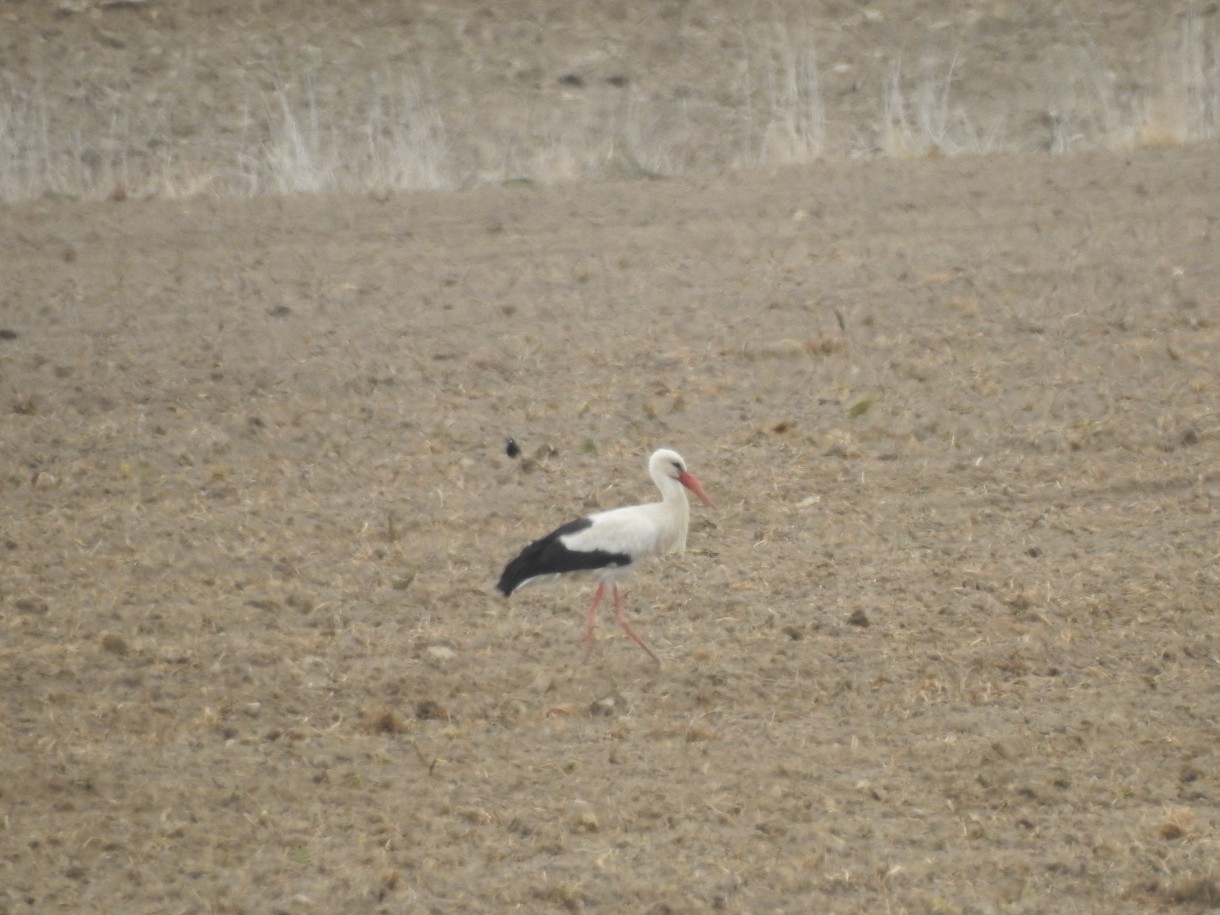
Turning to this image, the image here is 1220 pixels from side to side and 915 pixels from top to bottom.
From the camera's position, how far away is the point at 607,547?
8.66 m

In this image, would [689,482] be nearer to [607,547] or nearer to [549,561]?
[607,547]

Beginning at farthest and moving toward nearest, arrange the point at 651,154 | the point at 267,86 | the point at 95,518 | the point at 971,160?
the point at 267,86
the point at 651,154
the point at 971,160
the point at 95,518

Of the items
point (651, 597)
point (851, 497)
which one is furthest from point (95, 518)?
point (851, 497)

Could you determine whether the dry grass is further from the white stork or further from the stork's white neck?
the white stork

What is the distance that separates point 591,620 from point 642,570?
830 mm

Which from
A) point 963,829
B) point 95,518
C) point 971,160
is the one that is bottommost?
point 963,829

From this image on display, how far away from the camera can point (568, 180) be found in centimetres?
1576

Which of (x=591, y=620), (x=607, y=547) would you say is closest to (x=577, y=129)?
(x=607, y=547)

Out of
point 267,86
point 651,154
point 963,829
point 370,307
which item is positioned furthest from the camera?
point 267,86

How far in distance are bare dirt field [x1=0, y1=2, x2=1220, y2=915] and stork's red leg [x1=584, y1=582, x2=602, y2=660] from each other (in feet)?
0.27

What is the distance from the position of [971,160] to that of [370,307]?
17.0 feet

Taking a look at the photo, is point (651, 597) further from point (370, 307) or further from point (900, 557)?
point (370, 307)

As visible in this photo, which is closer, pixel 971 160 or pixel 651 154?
pixel 971 160

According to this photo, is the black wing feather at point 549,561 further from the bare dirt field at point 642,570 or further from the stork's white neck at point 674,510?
the stork's white neck at point 674,510
